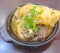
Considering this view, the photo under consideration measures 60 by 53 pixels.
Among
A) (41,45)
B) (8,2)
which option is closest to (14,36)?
(41,45)

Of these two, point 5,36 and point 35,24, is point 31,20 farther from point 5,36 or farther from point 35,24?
point 5,36

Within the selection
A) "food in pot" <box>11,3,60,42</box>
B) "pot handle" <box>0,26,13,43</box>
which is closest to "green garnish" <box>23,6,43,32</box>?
"food in pot" <box>11,3,60,42</box>

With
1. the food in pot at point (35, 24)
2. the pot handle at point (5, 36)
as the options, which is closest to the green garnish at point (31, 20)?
the food in pot at point (35, 24)

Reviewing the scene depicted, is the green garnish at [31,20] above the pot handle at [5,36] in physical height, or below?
above

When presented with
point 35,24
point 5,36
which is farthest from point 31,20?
point 5,36

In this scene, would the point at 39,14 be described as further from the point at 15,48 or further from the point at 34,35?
the point at 15,48

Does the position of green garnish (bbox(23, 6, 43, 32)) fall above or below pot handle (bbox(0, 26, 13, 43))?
above

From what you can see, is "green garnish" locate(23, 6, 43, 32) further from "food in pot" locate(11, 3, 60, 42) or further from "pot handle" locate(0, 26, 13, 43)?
"pot handle" locate(0, 26, 13, 43)

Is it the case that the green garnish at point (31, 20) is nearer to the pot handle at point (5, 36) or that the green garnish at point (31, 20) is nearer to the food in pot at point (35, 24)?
the food in pot at point (35, 24)
